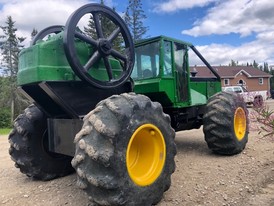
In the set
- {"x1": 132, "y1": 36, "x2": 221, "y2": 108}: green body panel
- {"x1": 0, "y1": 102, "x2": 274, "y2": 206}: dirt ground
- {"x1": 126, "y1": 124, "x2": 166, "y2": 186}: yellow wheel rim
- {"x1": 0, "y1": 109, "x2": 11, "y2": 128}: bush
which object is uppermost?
{"x1": 132, "y1": 36, "x2": 221, "y2": 108}: green body panel

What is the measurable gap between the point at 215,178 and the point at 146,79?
7.70ft

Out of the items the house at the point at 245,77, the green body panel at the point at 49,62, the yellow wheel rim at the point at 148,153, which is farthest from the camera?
the house at the point at 245,77

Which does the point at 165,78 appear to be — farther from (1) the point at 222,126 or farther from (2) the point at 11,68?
(2) the point at 11,68

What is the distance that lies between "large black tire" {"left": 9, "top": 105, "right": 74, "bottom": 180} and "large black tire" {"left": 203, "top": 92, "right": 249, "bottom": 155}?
2.99m

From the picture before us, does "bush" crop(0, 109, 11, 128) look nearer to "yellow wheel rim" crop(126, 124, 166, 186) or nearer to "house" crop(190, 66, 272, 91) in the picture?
"yellow wheel rim" crop(126, 124, 166, 186)

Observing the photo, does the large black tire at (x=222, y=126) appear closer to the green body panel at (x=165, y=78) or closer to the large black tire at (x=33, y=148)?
the green body panel at (x=165, y=78)

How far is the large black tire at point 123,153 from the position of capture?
356 centimetres


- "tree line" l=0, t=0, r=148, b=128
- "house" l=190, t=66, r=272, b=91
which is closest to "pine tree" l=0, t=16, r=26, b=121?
"tree line" l=0, t=0, r=148, b=128

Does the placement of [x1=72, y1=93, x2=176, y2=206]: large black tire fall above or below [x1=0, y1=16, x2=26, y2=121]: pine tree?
below

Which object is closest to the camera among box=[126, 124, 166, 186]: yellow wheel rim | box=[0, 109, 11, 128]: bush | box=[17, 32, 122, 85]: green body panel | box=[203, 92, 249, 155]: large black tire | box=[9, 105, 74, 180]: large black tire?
box=[126, 124, 166, 186]: yellow wheel rim

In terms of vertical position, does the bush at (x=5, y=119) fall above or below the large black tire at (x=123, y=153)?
below

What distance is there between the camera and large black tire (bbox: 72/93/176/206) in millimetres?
3559

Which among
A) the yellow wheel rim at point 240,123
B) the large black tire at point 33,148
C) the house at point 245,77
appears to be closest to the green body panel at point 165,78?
the yellow wheel rim at point 240,123

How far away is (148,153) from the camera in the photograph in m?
4.43
